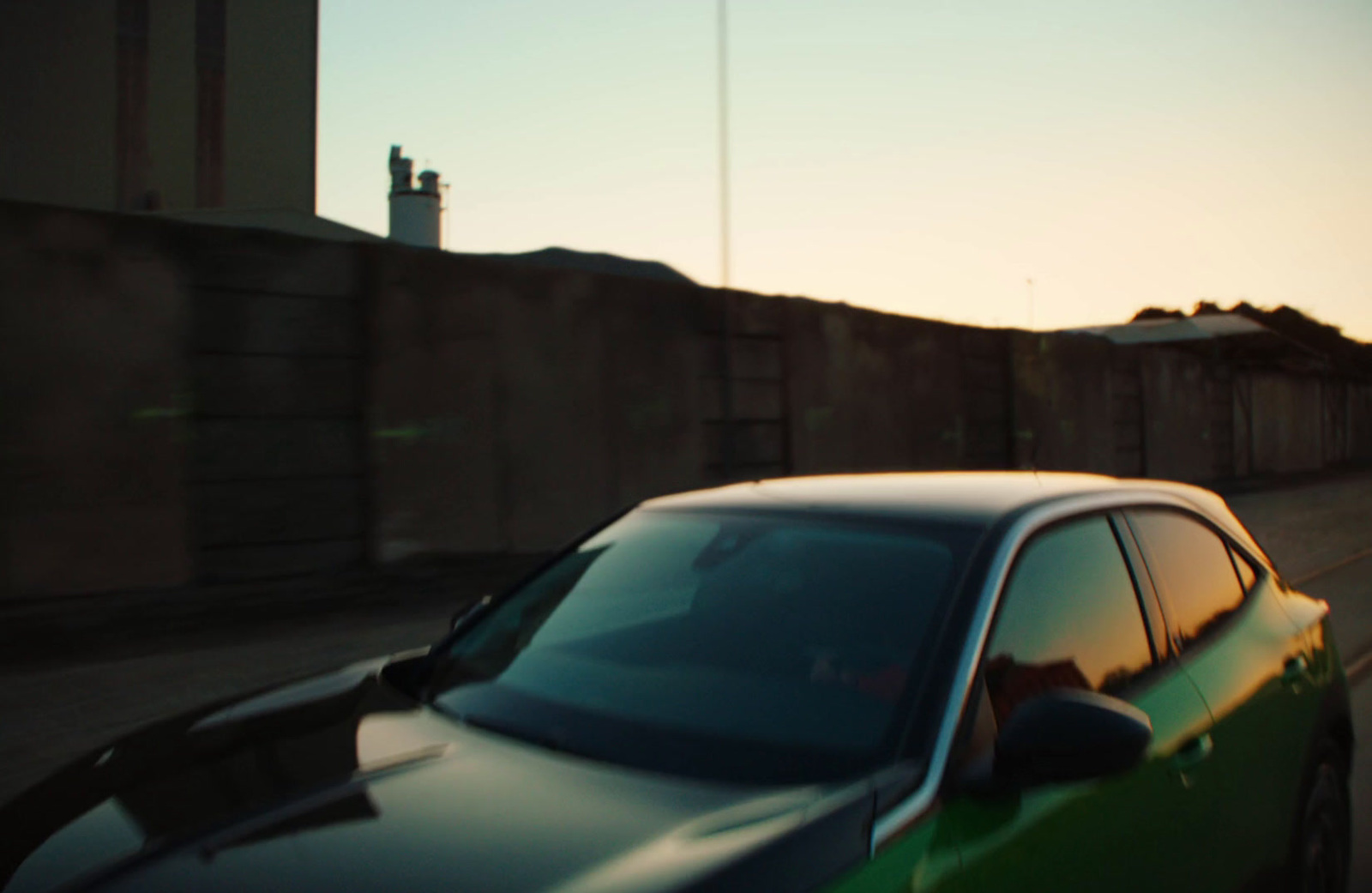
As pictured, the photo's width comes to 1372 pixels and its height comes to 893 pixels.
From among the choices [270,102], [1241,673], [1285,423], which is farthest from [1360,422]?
[1241,673]

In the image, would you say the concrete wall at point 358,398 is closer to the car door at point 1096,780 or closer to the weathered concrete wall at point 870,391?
the weathered concrete wall at point 870,391

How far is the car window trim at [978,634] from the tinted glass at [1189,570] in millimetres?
83

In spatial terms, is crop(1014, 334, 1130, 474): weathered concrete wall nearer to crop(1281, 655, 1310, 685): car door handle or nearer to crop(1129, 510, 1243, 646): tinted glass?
crop(1281, 655, 1310, 685): car door handle

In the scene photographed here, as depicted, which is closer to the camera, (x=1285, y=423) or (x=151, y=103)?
(x=151, y=103)

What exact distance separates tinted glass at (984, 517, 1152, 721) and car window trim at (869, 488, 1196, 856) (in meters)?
0.03

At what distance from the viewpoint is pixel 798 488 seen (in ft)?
10.1

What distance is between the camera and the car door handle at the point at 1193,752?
8.30ft

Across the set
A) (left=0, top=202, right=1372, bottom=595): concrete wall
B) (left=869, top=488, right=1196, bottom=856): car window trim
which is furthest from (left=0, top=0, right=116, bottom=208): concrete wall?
(left=869, top=488, right=1196, bottom=856): car window trim

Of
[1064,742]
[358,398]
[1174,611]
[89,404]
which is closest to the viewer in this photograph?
Answer: [1064,742]

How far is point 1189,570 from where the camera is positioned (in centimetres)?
312

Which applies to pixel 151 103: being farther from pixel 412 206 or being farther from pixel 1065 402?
pixel 1065 402

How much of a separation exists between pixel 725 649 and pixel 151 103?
30.3 m

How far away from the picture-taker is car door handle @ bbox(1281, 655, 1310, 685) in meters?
3.21

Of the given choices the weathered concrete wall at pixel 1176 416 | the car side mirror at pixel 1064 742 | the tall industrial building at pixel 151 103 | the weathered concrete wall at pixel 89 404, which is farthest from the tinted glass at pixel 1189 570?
the tall industrial building at pixel 151 103
